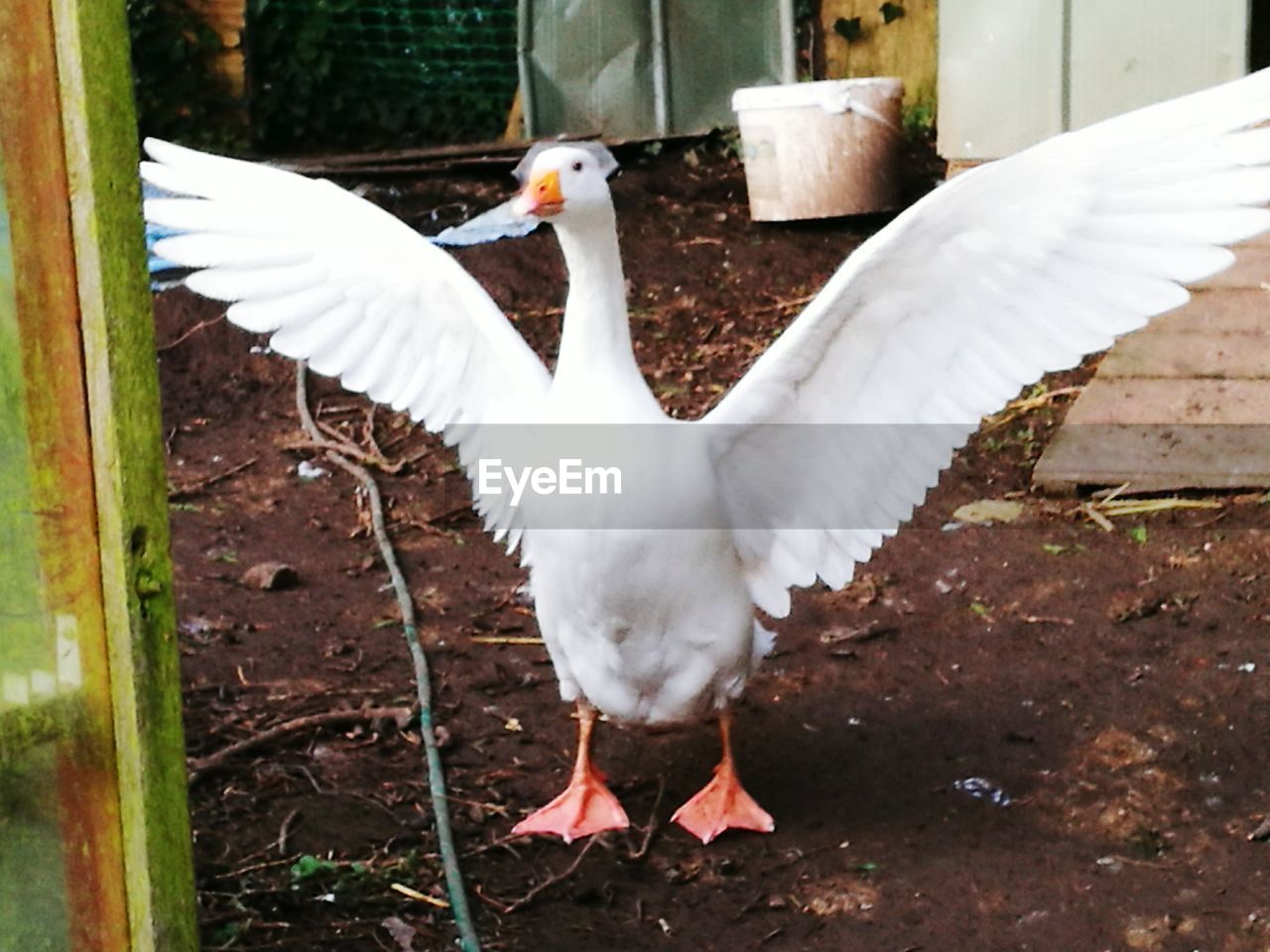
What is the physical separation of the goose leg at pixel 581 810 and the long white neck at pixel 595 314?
2.63 feet

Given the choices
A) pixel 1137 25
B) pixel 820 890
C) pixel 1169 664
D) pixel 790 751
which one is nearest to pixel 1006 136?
pixel 1137 25

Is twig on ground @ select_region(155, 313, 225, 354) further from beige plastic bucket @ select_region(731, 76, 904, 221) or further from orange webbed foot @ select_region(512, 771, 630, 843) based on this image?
orange webbed foot @ select_region(512, 771, 630, 843)

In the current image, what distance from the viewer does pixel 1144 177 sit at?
3.29m

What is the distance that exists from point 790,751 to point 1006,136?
13.3 ft

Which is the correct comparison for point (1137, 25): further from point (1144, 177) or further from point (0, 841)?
point (0, 841)

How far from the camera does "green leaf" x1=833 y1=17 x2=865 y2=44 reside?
9047 mm

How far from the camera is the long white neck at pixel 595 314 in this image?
3525mm

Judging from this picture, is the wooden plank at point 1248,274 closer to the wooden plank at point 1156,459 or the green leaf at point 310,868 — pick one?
the wooden plank at point 1156,459

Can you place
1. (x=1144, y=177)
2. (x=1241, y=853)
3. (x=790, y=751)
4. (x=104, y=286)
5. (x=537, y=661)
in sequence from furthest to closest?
(x=537, y=661) → (x=790, y=751) → (x=1241, y=853) → (x=1144, y=177) → (x=104, y=286)

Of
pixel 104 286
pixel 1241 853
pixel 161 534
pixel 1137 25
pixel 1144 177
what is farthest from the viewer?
pixel 1137 25

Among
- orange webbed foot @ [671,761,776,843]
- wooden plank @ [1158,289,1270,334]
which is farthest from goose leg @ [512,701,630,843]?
wooden plank @ [1158,289,1270,334]

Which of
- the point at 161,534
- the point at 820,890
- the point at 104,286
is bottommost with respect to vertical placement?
the point at 820,890

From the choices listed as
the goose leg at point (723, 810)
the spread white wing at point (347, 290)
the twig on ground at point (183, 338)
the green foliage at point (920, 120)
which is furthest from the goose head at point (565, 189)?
the green foliage at point (920, 120)

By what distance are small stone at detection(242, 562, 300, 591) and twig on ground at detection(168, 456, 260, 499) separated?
793 mm
